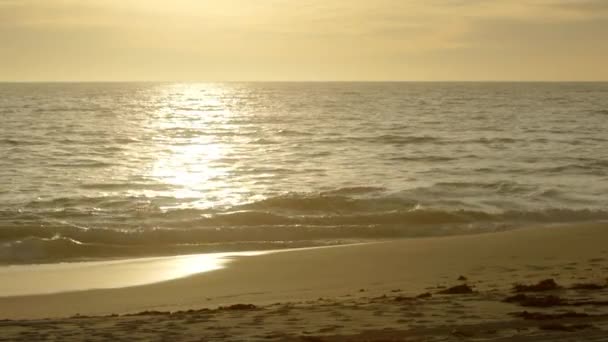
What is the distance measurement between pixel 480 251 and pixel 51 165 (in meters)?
19.6

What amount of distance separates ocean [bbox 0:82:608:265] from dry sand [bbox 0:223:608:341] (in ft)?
10.1

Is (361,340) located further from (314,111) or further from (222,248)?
(314,111)

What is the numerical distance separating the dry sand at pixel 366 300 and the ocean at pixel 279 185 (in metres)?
3.07

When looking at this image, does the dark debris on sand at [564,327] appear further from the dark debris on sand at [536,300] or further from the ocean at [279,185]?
the ocean at [279,185]

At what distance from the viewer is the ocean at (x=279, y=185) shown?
687 inches

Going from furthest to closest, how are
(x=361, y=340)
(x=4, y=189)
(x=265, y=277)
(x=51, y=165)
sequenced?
(x=51, y=165) < (x=4, y=189) < (x=265, y=277) < (x=361, y=340)

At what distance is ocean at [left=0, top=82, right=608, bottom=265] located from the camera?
57.3ft

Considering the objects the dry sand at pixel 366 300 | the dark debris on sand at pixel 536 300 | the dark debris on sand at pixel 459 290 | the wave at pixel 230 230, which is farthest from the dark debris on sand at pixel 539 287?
the wave at pixel 230 230

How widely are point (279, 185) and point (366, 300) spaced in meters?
15.6

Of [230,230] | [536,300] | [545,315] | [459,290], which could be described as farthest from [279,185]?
[545,315]

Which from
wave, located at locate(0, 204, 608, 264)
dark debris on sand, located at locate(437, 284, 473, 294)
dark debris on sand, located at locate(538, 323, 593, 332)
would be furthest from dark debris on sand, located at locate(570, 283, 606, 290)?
wave, located at locate(0, 204, 608, 264)

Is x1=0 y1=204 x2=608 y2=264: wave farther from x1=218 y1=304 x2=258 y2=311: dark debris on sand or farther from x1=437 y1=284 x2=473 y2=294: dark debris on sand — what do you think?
x1=437 y1=284 x2=473 y2=294: dark debris on sand

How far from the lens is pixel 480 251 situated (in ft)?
46.0

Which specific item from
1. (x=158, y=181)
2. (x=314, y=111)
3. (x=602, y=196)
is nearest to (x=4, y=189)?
(x=158, y=181)
